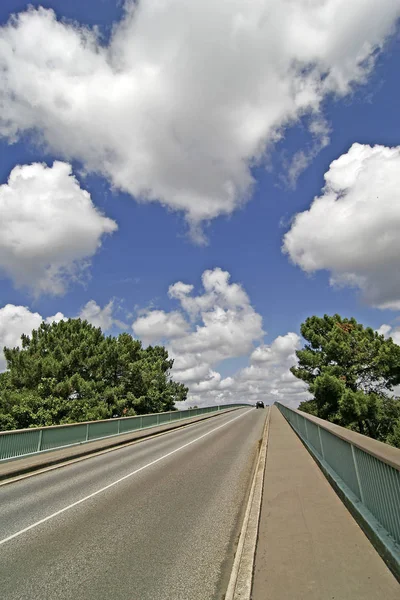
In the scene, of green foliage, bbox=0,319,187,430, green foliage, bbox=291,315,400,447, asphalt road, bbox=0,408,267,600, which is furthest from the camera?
green foliage, bbox=291,315,400,447

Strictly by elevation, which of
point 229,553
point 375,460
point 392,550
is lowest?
point 229,553

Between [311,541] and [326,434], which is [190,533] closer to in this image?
[311,541]

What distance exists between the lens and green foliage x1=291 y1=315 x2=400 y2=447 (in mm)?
33438

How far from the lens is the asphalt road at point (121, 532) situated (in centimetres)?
417

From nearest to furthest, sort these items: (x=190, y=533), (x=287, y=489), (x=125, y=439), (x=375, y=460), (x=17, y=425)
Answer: (x=375, y=460)
(x=190, y=533)
(x=287, y=489)
(x=125, y=439)
(x=17, y=425)

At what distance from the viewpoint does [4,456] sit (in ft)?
37.9

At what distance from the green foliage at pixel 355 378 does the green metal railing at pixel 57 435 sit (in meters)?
19.4

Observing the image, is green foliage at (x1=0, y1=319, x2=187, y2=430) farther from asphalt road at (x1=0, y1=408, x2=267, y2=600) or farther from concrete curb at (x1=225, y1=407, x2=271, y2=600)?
concrete curb at (x1=225, y1=407, x2=271, y2=600)

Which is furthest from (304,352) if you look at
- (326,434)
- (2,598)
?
Result: (2,598)

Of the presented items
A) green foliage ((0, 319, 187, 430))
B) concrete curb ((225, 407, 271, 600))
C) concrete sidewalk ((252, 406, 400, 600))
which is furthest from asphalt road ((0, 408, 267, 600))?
green foliage ((0, 319, 187, 430))

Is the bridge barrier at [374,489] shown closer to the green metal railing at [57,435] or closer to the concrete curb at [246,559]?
the concrete curb at [246,559]

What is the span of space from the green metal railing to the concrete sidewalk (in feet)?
29.1

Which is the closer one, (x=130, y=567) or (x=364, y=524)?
(x=130, y=567)

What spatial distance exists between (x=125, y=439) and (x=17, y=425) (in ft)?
47.5
